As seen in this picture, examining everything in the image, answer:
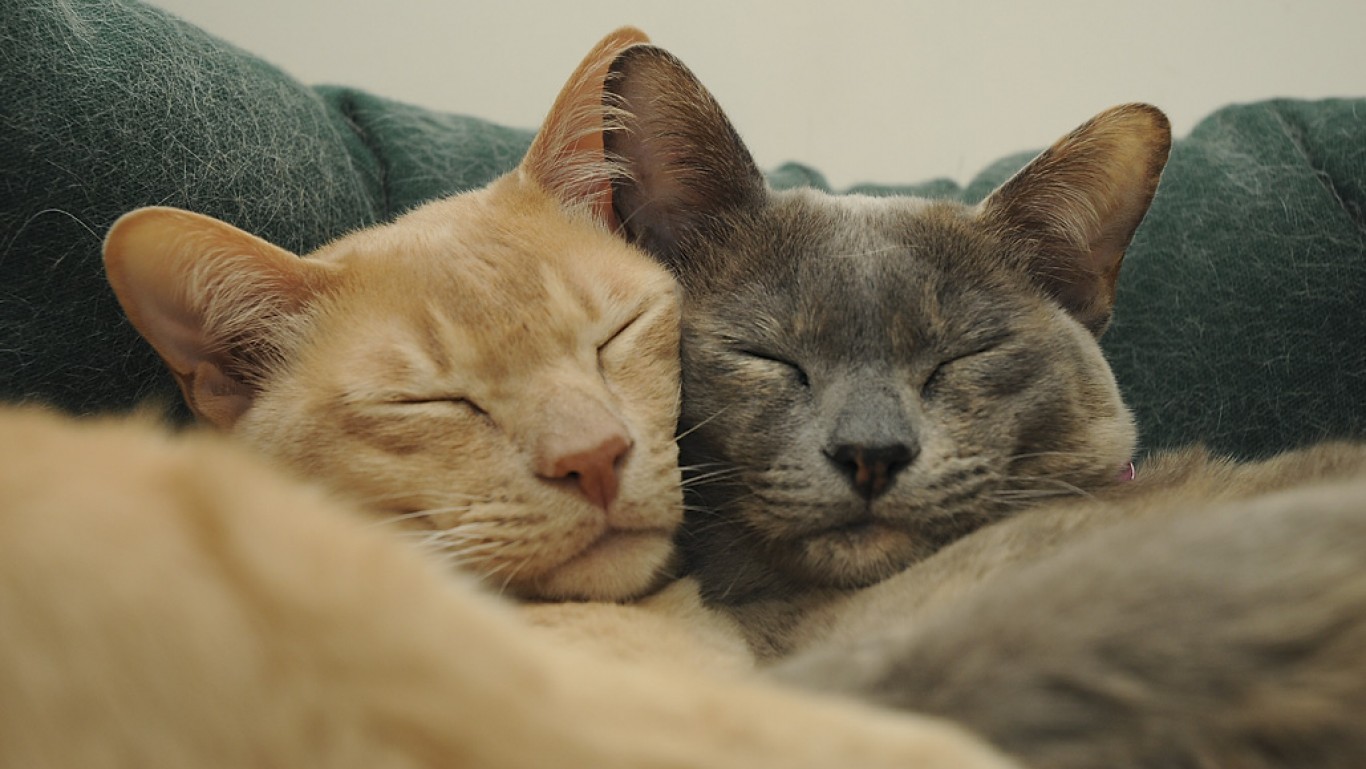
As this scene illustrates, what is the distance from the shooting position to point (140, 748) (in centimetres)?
41

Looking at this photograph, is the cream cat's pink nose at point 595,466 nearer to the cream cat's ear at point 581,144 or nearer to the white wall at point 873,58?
the cream cat's ear at point 581,144

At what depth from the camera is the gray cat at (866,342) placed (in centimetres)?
92

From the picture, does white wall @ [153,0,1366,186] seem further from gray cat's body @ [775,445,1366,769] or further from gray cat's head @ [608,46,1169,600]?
gray cat's body @ [775,445,1366,769]

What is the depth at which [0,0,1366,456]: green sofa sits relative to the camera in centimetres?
100

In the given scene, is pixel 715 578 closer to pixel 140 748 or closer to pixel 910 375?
pixel 910 375

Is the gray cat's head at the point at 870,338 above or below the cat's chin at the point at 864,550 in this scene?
above

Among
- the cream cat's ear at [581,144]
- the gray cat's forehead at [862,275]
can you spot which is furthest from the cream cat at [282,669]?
the cream cat's ear at [581,144]

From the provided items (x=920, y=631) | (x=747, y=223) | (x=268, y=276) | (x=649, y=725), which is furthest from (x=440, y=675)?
(x=747, y=223)

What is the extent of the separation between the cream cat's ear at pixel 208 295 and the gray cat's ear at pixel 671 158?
1.25 ft

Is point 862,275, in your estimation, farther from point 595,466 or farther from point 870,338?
point 595,466

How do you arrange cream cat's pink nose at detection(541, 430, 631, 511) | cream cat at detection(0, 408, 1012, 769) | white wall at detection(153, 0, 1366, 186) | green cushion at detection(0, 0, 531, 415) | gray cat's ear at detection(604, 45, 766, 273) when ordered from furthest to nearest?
white wall at detection(153, 0, 1366, 186), gray cat's ear at detection(604, 45, 766, 273), green cushion at detection(0, 0, 531, 415), cream cat's pink nose at detection(541, 430, 631, 511), cream cat at detection(0, 408, 1012, 769)

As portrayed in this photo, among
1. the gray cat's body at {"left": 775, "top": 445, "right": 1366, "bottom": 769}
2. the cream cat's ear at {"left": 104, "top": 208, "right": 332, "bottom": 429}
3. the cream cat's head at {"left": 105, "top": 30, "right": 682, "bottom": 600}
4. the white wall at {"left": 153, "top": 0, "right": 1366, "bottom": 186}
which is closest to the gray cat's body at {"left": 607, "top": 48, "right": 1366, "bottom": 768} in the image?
the gray cat's body at {"left": 775, "top": 445, "right": 1366, "bottom": 769}

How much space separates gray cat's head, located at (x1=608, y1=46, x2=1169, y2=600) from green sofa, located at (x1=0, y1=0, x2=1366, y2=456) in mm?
490

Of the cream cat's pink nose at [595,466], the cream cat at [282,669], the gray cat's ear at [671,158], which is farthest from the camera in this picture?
the gray cat's ear at [671,158]
